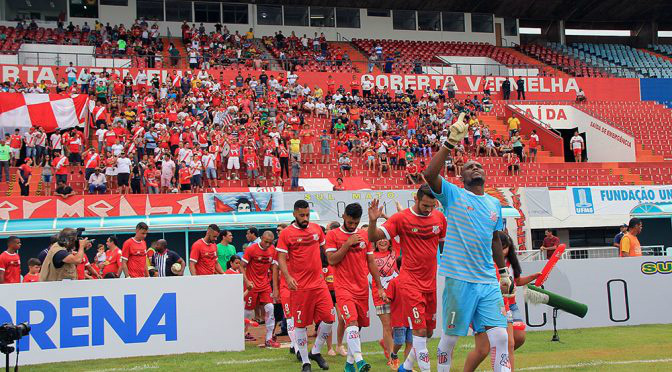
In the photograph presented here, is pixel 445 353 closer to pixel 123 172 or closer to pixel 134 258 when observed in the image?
pixel 134 258

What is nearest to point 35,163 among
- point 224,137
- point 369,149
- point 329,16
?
point 224,137

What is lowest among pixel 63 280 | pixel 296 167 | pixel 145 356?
pixel 145 356

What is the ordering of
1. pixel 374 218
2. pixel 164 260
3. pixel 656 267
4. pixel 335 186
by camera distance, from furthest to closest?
pixel 335 186 < pixel 656 267 < pixel 164 260 < pixel 374 218

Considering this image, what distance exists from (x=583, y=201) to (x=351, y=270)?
65.5 ft

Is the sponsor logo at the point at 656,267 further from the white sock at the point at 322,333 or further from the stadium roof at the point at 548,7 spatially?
the stadium roof at the point at 548,7

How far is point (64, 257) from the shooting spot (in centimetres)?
1113

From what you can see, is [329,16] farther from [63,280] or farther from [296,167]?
[63,280]

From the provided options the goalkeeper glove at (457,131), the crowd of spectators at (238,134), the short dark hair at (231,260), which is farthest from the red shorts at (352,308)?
the crowd of spectators at (238,134)

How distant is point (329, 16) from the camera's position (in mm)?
49938

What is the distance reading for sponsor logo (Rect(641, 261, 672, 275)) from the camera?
14383 mm

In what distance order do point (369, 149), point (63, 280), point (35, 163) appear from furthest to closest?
point (369, 149)
point (35, 163)
point (63, 280)

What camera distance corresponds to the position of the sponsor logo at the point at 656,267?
47.2 feet

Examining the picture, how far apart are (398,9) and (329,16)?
16.1 ft

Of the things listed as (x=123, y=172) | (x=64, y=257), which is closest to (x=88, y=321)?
(x=64, y=257)
